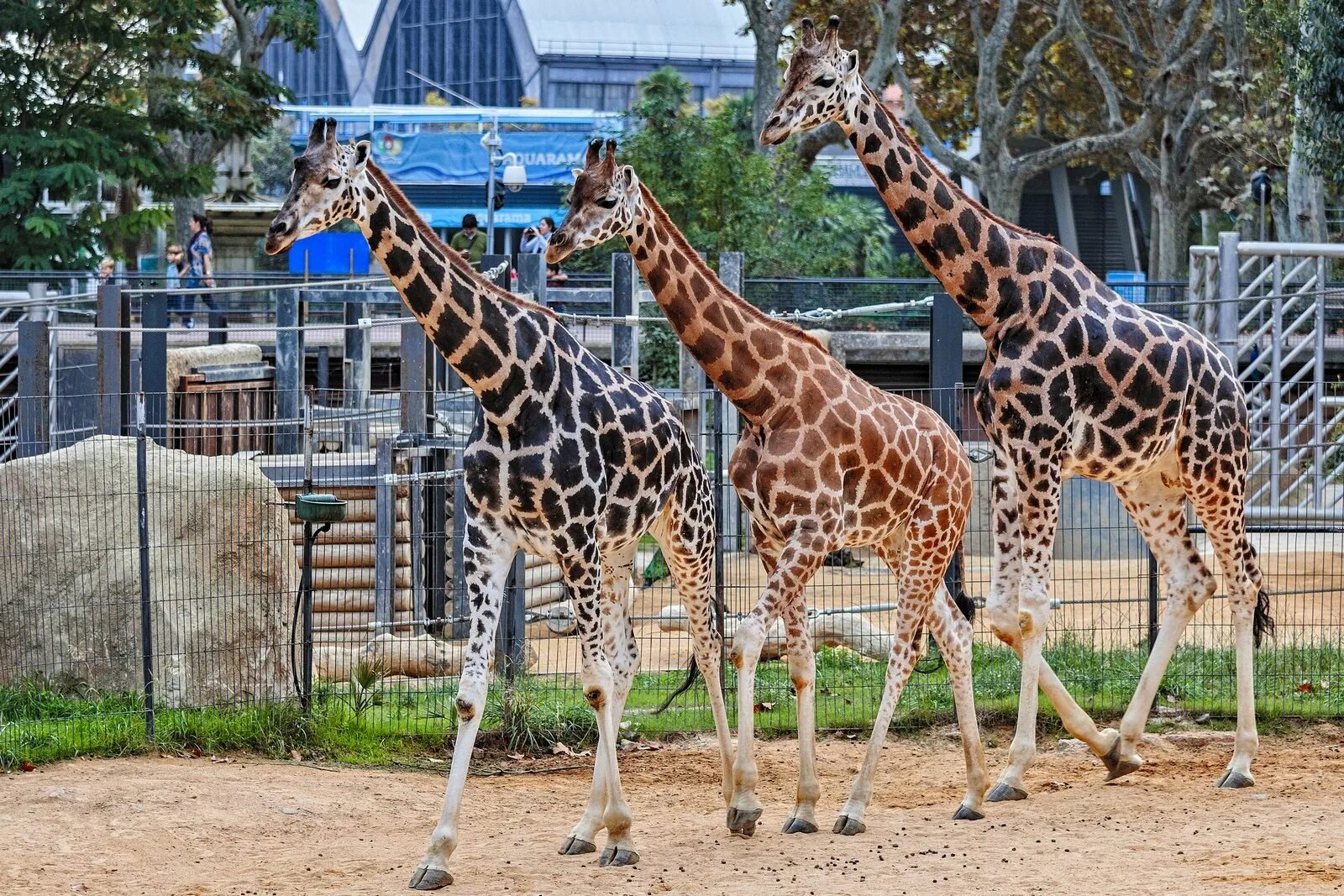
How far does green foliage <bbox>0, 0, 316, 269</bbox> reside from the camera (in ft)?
83.3

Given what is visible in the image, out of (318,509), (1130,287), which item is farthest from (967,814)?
(1130,287)

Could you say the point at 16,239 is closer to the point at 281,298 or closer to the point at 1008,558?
the point at 281,298

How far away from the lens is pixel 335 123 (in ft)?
23.7

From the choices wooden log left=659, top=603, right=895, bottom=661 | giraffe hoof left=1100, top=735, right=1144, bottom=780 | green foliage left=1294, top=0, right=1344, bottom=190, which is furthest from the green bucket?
green foliage left=1294, top=0, right=1344, bottom=190

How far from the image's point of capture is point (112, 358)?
45.3ft

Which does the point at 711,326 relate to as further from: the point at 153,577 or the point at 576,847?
the point at 153,577

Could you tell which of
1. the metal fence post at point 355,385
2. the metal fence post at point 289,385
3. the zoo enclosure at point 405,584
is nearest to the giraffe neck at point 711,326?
the zoo enclosure at point 405,584

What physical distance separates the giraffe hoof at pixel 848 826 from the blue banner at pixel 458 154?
36.7 metres

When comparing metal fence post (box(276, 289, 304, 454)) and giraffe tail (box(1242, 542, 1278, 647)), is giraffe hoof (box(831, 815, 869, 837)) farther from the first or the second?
metal fence post (box(276, 289, 304, 454))

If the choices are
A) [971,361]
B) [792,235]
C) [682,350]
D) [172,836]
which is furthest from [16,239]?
[172,836]

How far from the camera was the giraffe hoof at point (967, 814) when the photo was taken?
26.2 ft

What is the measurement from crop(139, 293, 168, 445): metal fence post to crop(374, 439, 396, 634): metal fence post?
1.98m

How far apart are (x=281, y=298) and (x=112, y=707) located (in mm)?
6477

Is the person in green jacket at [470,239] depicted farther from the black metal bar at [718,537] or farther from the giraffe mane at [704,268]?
the giraffe mane at [704,268]
